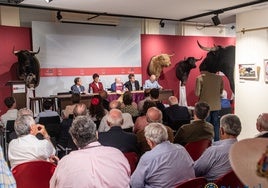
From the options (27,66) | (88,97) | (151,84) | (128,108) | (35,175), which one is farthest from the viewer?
(151,84)

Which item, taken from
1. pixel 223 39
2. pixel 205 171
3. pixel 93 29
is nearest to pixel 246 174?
pixel 205 171

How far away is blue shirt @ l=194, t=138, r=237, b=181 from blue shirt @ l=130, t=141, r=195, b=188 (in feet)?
0.64

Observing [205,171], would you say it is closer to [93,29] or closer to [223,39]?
[93,29]

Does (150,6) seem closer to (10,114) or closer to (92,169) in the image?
(10,114)

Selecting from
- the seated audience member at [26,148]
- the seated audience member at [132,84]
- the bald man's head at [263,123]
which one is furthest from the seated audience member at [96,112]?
the seated audience member at [132,84]

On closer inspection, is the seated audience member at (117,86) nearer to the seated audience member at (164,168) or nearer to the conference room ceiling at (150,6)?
the conference room ceiling at (150,6)

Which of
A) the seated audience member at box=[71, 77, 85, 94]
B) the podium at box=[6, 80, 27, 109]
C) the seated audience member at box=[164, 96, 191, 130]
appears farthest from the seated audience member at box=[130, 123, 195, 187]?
the seated audience member at box=[71, 77, 85, 94]

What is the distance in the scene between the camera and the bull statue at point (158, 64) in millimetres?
9469

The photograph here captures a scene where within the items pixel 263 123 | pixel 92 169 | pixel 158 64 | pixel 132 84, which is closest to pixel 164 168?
pixel 92 169

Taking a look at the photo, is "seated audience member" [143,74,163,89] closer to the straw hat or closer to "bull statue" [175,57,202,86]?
"bull statue" [175,57,202,86]

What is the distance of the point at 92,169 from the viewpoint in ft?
6.33

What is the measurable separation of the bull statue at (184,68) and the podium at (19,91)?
16.9 feet

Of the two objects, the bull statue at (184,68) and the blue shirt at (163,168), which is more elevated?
the bull statue at (184,68)

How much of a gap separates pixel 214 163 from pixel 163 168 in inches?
18.9
